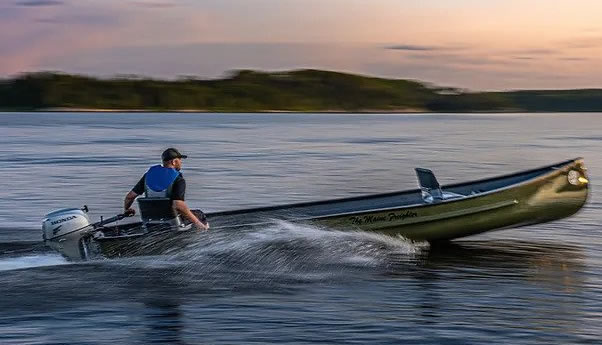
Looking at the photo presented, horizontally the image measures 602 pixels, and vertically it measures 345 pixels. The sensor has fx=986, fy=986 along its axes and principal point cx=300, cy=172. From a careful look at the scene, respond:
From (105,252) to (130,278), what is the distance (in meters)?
0.69

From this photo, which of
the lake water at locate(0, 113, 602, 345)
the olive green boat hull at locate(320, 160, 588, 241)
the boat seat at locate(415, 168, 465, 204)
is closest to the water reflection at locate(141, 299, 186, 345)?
the lake water at locate(0, 113, 602, 345)

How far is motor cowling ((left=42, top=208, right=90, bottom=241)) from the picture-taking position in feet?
49.9

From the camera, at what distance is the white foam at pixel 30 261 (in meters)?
15.9

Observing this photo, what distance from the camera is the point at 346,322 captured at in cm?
1293

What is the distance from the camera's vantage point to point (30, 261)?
16.3 metres

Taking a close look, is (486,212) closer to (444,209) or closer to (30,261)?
(444,209)

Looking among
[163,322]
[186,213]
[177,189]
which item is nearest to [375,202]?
[186,213]

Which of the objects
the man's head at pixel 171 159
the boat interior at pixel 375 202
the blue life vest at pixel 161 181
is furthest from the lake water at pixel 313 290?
the man's head at pixel 171 159

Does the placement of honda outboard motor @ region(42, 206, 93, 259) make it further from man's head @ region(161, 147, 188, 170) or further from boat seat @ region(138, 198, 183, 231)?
man's head @ region(161, 147, 188, 170)

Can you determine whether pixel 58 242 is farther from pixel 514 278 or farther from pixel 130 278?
pixel 514 278

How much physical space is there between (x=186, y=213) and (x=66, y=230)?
6.15ft

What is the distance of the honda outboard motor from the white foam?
0.46 meters

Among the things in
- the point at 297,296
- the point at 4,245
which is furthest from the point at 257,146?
the point at 297,296

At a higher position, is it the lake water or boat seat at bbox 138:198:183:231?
boat seat at bbox 138:198:183:231
